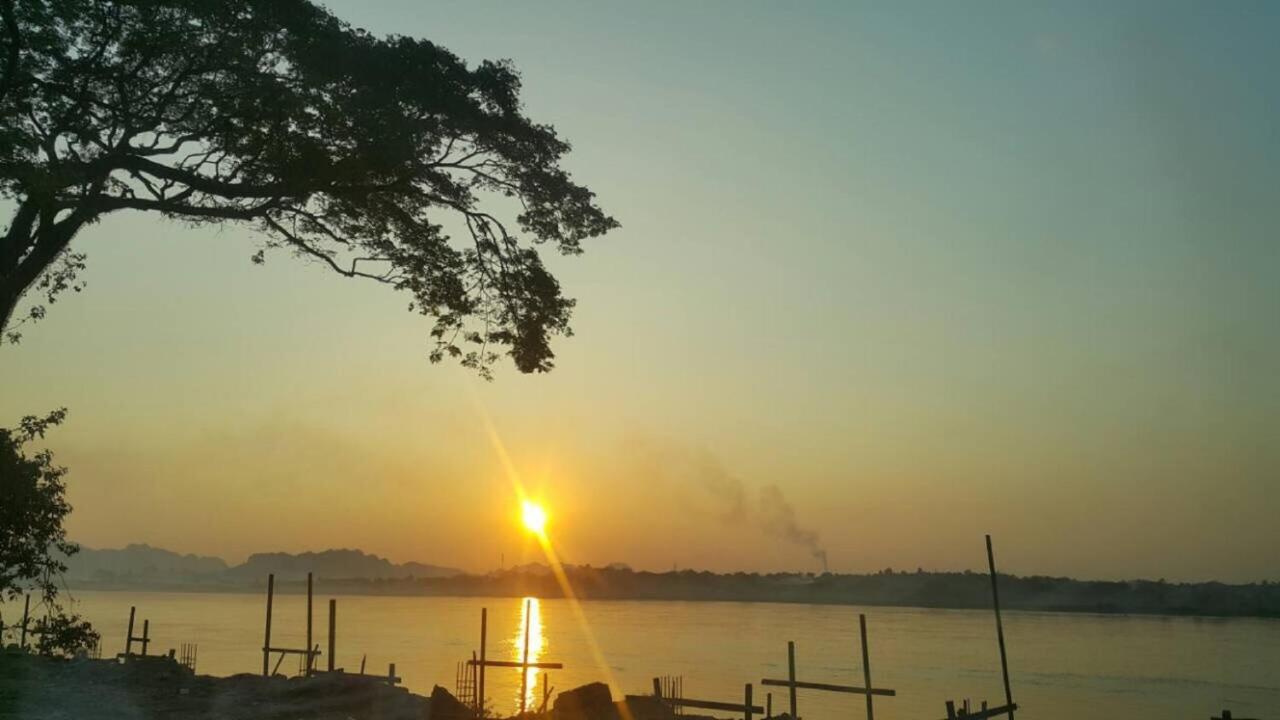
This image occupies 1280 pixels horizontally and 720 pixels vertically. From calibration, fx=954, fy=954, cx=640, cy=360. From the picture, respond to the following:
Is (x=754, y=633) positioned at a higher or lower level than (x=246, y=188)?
lower

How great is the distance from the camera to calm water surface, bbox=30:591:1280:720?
51750 mm

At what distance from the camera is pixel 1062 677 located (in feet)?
212

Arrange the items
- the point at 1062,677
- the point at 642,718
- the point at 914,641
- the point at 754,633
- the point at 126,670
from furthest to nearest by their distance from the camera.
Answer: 1. the point at 754,633
2. the point at 914,641
3. the point at 1062,677
4. the point at 126,670
5. the point at 642,718

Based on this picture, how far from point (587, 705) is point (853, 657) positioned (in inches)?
2536

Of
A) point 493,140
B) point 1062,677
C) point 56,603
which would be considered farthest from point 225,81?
point 1062,677

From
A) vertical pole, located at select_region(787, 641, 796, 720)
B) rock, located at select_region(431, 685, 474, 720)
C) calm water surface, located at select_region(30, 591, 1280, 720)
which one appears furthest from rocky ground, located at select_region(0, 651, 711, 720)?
calm water surface, located at select_region(30, 591, 1280, 720)

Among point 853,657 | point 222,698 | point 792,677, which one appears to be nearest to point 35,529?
point 222,698

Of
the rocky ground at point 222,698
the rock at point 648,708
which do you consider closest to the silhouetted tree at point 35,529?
the rocky ground at point 222,698

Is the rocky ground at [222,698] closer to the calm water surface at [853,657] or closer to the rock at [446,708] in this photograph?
the rock at [446,708]

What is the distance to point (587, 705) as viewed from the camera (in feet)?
58.7

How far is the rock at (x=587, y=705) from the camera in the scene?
17422 millimetres

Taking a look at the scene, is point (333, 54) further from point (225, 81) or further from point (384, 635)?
point (384, 635)

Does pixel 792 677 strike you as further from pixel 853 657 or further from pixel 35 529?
pixel 853 657

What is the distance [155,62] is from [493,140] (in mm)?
4817
